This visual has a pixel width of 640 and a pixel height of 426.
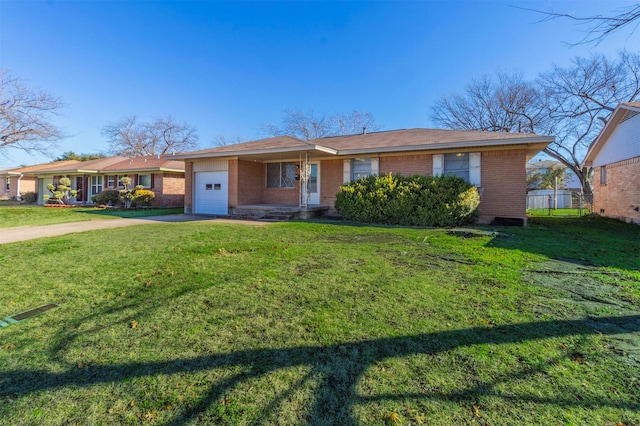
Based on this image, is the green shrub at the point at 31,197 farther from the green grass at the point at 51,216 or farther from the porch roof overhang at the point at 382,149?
the porch roof overhang at the point at 382,149

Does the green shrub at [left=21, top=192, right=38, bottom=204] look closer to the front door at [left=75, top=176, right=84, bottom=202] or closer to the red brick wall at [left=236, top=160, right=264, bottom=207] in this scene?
the front door at [left=75, top=176, right=84, bottom=202]

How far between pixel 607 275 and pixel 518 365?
340 cm

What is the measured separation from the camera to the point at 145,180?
20.7 m

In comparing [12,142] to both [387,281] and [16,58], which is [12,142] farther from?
[387,281]

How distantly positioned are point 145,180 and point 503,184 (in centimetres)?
2065

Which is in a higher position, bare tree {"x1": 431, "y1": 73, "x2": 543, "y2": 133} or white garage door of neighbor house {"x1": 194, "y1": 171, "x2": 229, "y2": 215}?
bare tree {"x1": 431, "y1": 73, "x2": 543, "y2": 133}

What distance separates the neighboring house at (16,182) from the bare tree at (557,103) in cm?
3663

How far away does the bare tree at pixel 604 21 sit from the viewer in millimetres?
3596

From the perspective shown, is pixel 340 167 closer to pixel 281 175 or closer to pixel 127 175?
pixel 281 175

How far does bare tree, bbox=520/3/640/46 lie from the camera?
360 cm

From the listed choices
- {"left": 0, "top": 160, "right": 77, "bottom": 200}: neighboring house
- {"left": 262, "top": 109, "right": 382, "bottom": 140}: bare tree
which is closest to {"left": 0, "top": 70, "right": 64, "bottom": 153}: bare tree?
{"left": 0, "top": 160, "right": 77, "bottom": 200}: neighboring house

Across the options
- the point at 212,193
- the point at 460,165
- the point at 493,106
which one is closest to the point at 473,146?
the point at 460,165

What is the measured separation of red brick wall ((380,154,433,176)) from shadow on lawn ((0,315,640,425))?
9.29 meters

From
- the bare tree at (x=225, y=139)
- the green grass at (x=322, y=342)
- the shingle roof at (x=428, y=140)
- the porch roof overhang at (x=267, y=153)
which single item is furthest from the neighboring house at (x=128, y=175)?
the bare tree at (x=225, y=139)
